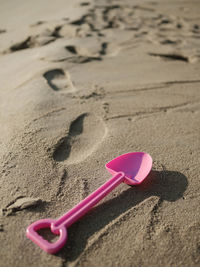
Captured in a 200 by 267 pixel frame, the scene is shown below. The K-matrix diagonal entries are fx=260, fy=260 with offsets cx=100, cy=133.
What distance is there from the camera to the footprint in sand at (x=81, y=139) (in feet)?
3.80

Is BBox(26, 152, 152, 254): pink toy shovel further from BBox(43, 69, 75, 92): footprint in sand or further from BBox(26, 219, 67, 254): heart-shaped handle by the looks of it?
BBox(43, 69, 75, 92): footprint in sand

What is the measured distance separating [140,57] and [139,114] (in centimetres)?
79

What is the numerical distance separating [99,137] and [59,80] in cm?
63

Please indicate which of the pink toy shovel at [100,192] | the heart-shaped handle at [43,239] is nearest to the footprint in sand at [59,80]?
the pink toy shovel at [100,192]

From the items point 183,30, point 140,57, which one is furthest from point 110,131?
point 183,30

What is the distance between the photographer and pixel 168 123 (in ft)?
4.50

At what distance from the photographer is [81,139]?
4.10 ft

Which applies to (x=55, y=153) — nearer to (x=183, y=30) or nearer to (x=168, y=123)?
(x=168, y=123)

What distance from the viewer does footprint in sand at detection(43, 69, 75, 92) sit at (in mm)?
1608

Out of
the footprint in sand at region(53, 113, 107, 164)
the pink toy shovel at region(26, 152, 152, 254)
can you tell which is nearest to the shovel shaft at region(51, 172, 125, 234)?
the pink toy shovel at region(26, 152, 152, 254)

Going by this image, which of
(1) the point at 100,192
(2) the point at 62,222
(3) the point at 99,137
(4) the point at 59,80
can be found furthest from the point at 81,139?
(4) the point at 59,80

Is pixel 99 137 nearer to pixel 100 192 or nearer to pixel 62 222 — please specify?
pixel 100 192

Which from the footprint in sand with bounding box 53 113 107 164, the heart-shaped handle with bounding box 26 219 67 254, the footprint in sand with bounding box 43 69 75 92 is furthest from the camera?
the footprint in sand with bounding box 43 69 75 92

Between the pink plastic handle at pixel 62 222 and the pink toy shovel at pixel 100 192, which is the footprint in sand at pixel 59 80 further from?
the pink plastic handle at pixel 62 222
